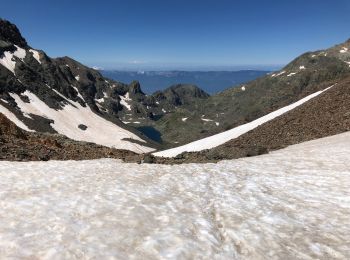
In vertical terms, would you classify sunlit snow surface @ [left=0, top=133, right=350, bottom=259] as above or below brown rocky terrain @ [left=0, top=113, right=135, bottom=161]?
above

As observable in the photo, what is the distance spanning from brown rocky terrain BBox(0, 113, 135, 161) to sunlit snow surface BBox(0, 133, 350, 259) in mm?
4785

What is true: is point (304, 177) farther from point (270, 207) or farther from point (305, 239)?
point (305, 239)

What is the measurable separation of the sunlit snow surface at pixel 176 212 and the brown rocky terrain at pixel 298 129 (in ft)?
33.0

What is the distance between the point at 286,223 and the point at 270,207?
1.90 meters

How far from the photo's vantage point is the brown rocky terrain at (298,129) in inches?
1329

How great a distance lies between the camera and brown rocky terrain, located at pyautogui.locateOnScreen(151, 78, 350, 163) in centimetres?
3375

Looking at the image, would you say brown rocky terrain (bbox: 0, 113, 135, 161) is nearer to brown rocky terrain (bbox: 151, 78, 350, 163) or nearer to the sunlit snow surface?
the sunlit snow surface

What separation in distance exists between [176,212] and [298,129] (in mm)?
32464

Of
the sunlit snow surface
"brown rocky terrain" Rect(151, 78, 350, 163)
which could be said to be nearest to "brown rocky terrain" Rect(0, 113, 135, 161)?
the sunlit snow surface

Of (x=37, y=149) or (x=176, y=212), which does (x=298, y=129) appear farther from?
(x=176, y=212)

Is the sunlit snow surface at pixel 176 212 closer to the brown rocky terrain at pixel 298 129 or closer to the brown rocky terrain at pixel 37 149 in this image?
the brown rocky terrain at pixel 37 149

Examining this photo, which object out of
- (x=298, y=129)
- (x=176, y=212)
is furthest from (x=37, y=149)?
(x=298, y=129)

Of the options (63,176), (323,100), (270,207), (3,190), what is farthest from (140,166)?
(323,100)

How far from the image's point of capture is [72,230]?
12469mm
